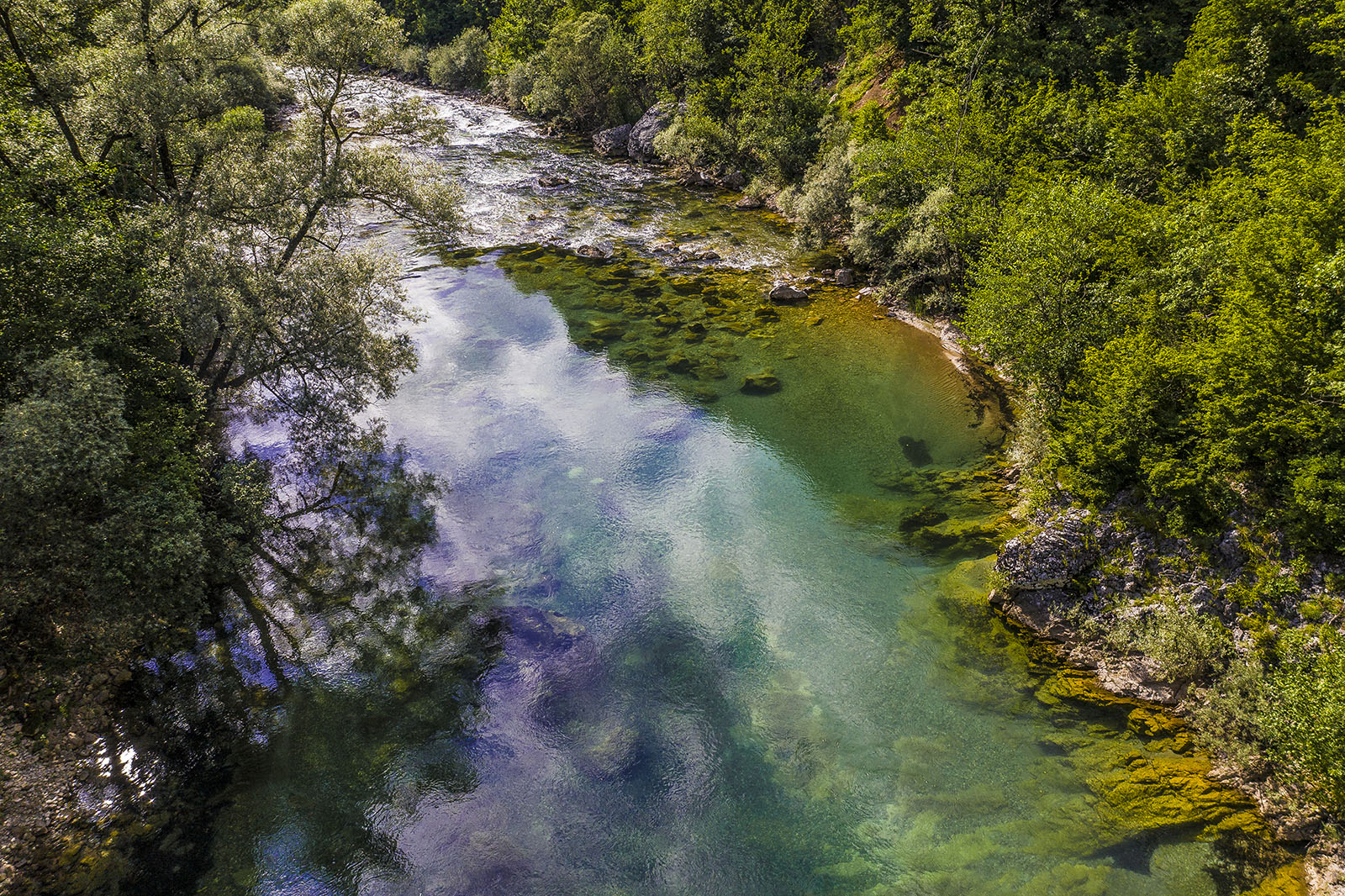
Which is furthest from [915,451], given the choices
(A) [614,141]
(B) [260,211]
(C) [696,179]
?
(A) [614,141]

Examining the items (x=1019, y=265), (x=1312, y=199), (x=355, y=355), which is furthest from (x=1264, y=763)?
(x=355, y=355)

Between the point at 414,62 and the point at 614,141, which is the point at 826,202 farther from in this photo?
the point at 414,62

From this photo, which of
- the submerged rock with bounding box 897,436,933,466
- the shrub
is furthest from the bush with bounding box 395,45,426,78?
the submerged rock with bounding box 897,436,933,466

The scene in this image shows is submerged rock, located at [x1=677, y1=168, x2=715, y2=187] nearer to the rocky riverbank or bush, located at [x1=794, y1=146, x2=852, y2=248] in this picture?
bush, located at [x1=794, y1=146, x2=852, y2=248]

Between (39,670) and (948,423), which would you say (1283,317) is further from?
(39,670)

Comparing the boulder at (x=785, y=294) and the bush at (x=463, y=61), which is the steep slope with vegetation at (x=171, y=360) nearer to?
the boulder at (x=785, y=294)
